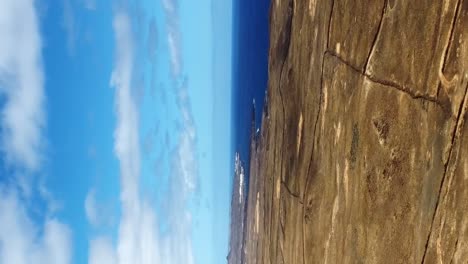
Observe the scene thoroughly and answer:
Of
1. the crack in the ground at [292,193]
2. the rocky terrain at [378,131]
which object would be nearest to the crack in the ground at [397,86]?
the rocky terrain at [378,131]

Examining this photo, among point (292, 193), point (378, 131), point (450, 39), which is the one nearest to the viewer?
point (450, 39)

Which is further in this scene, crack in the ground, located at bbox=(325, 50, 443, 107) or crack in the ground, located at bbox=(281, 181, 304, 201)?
crack in the ground, located at bbox=(281, 181, 304, 201)

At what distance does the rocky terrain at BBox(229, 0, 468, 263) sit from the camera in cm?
103

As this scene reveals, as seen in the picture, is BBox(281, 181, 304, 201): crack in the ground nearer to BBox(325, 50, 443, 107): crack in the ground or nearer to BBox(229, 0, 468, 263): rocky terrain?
BBox(229, 0, 468, 263): rocky terrain

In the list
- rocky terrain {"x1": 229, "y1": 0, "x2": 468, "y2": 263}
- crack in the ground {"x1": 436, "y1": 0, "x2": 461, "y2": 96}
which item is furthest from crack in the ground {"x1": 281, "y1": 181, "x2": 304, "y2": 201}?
crack in the ground {"x1": 436, "y1": 0, "x2": 461, "y2": 96}

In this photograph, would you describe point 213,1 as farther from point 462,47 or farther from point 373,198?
point 462,47

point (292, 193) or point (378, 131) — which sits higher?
point (378, 131)

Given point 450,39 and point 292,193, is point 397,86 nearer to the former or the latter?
point 450,39

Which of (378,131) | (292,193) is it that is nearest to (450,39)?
(378,131)

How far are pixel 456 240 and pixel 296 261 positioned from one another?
1.75m

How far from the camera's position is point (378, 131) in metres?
1.41

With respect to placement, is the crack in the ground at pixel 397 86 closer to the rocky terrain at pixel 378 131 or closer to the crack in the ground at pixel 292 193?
the rocky terrain at pixel 378 131

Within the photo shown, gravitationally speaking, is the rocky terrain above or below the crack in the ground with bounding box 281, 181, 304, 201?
above

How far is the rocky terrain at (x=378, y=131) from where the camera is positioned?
103 cm
